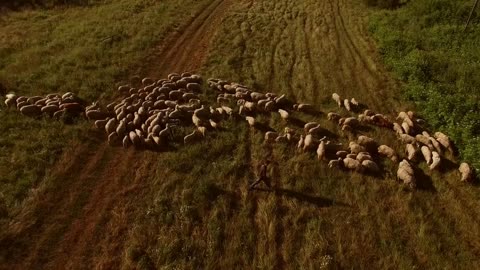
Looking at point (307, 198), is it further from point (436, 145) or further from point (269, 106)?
point (436, 145)

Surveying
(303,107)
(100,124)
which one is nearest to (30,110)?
(100,124)

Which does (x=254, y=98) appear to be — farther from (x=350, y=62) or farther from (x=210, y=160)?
(x=350, y=62)

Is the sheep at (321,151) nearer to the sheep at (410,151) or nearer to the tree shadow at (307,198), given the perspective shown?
the tree shadow at (307,198)

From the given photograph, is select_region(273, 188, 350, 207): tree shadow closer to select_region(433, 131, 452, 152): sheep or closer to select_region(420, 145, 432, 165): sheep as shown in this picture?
select_region(420, 145, 432, 165): sheep

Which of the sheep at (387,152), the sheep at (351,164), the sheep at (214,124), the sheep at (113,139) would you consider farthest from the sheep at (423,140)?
the sheep at (113,139)

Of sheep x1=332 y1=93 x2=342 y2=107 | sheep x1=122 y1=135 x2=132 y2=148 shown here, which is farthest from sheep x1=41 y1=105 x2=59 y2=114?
sheep x1=332 y1=93 x2=342 y2=107

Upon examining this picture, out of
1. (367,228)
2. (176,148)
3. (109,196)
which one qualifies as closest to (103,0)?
(176,148)
